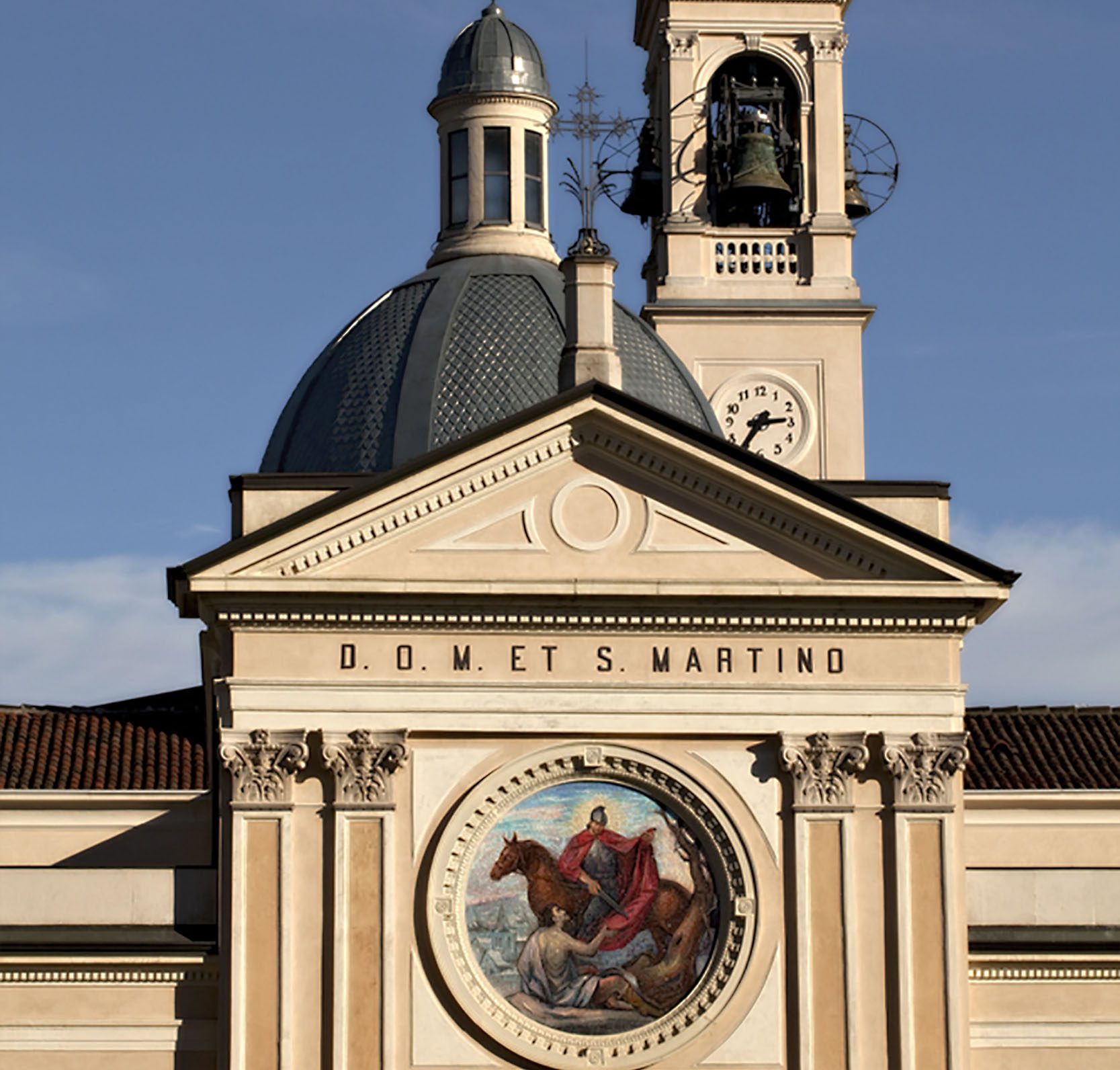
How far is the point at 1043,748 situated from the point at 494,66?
1202cm

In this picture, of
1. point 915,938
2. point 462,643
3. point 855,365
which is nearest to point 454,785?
point 462,643

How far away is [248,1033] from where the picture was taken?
133ft

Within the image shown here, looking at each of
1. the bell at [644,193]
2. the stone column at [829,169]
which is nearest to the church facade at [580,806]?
the stone column at [829,169]

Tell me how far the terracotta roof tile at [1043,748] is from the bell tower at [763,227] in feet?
25.5

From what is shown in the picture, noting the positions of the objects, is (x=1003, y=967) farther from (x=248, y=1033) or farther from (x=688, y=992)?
(x=248, y=1033)

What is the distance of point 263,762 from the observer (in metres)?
40.9

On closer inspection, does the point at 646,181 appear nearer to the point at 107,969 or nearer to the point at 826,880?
the point at 826,880

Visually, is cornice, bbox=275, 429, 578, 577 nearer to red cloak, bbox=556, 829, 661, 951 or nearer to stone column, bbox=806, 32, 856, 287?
red cloak, bbox=556, 829, 661, 951

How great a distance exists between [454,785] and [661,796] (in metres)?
2.37

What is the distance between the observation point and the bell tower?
57250 mm

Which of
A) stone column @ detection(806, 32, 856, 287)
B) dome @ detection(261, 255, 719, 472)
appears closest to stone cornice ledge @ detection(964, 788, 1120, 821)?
dome @ detection(261, 255, 719, 472)

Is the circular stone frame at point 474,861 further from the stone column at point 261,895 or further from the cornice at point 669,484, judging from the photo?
the cornice at point 669,484

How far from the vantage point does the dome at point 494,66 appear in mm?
50000

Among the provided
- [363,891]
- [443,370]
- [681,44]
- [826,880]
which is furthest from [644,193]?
[363,891]
